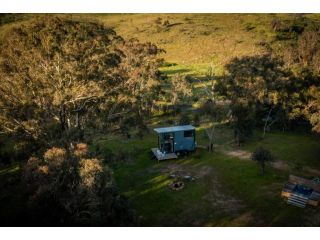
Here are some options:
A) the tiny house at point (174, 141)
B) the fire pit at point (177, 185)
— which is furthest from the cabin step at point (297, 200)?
the tiny house at point (174, 141)

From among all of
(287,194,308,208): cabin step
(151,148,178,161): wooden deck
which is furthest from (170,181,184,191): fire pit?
(287,194,308,208): cabin step

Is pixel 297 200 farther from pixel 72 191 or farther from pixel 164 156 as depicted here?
pixel 72 191

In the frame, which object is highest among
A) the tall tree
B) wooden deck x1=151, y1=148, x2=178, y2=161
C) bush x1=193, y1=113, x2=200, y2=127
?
the tall tree

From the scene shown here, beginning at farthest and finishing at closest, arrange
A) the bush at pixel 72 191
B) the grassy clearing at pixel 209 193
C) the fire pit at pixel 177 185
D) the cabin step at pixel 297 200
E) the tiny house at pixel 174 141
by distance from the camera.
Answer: the tiny house at pixel 174 141, the fire pit at pixel 177 185, the cabin step at pixel 297 200, the grassy clearing at pixel 209 193, the bush at pixel 72 191

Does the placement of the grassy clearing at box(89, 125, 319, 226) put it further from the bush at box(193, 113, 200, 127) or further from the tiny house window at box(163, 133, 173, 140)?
the bush at box(193, 113, 200, 127)

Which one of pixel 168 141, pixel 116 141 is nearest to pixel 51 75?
pixel 168 141

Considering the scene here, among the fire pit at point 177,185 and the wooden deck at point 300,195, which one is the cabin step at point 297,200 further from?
the fire pit at point 177,185
